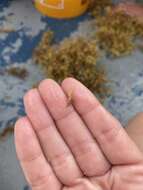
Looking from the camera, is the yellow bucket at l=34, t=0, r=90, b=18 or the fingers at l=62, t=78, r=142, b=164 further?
the yellow bucket at l=34, t=0, r=90, b=18

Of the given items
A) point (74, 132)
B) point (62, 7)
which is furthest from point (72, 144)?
point (62, 7)

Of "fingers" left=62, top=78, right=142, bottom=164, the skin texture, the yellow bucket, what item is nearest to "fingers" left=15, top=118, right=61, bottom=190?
the skin texture

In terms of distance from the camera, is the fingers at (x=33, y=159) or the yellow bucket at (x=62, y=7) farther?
the yellow bucket at (x=62, y=7)

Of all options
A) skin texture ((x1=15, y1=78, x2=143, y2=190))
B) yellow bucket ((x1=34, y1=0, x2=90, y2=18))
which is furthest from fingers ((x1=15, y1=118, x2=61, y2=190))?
yellow bucket ((x1=34, y1=0, x2=90, y2=18))

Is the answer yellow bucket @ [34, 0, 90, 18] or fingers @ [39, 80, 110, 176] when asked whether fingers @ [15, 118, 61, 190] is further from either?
yellow bucket @ [34, 0, 90, 18]

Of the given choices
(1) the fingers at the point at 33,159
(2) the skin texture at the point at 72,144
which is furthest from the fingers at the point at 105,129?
(1) the fingers at the point at 33,159

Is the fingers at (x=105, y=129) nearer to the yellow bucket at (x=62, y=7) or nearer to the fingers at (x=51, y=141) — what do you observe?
the fingers at (x=51, y=141)

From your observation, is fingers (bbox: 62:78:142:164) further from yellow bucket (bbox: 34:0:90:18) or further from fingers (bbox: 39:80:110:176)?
yellow bucket (bbox: 34:0:90:18)
